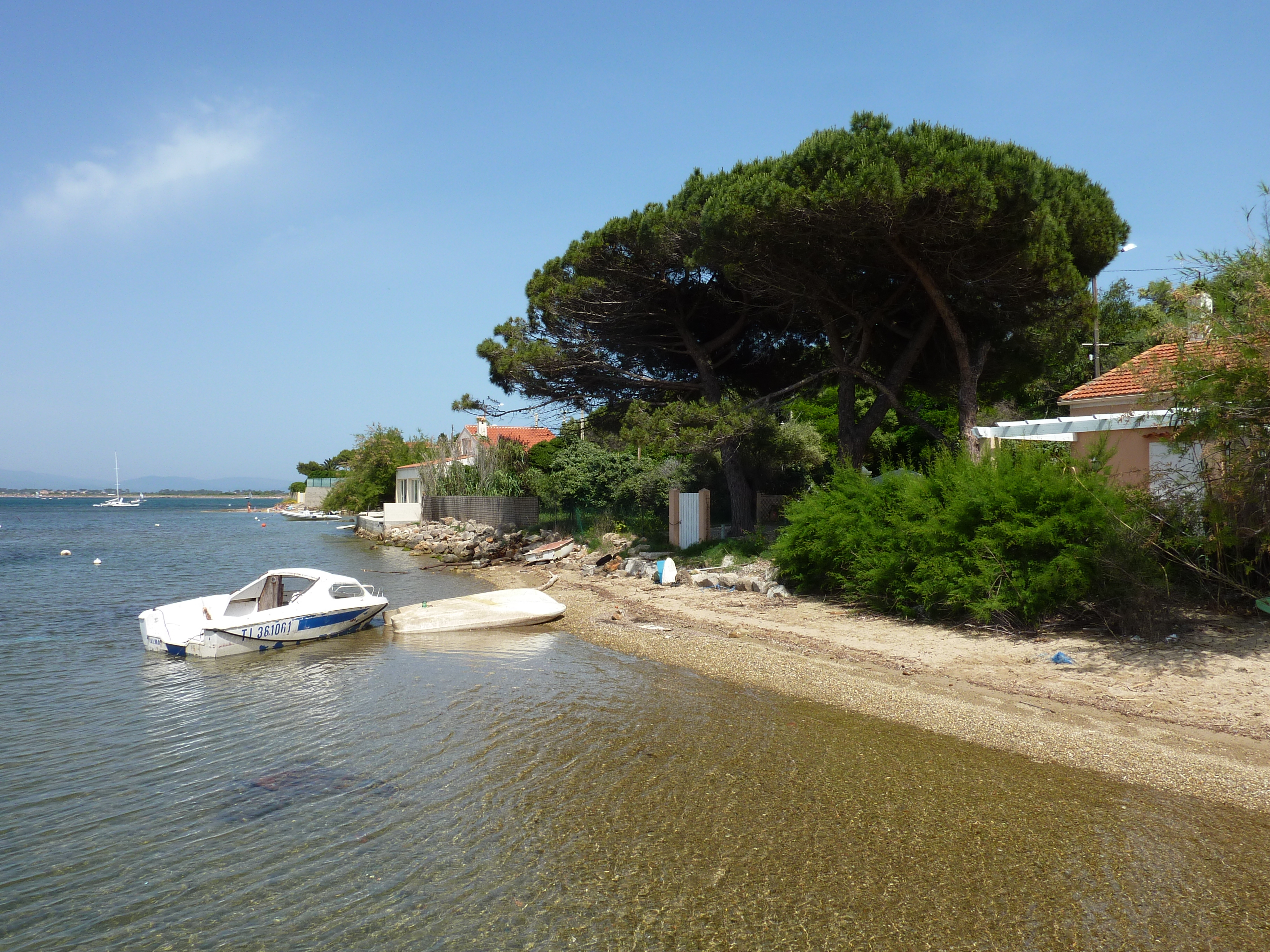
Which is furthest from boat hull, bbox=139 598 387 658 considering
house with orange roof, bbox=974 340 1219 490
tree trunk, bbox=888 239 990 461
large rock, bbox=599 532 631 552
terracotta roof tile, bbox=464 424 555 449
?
terracotta roof tile, bbox=464 424 555 449

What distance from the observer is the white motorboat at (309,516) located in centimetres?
7056

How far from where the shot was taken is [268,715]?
9305 millimetres

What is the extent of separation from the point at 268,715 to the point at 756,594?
30.7 feet

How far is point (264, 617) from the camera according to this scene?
13.2 metres

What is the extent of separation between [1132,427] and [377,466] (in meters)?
55.5

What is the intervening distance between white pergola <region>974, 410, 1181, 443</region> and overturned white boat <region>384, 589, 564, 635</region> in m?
9.17

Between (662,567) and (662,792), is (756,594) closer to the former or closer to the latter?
(662,567)

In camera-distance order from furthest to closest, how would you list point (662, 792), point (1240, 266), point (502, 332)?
point (502, 332) → point (1240, 266) → point (662, 792)

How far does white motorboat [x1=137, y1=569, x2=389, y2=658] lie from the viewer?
42.1 feet

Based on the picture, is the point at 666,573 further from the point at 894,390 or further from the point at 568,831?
the point at 568,831

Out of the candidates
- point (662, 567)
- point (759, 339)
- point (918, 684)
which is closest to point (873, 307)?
point (759, 339)

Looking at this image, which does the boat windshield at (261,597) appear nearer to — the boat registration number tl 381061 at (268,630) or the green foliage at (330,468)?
the boat registration number tl 381061 at (268,630)

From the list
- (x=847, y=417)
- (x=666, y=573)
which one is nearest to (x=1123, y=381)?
(x=847, y=417)

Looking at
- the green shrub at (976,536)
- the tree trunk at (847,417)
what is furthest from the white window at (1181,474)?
the tree trunk at (847,417)
